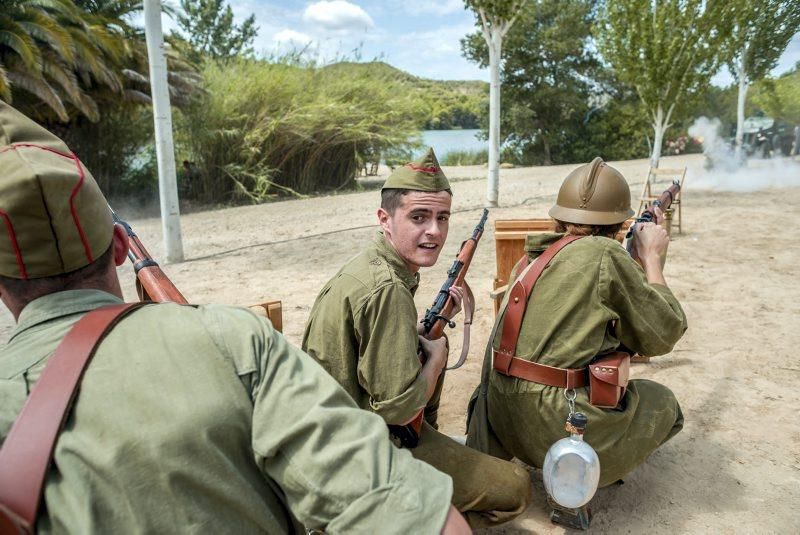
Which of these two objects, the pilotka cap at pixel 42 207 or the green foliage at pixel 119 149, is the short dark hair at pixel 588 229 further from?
the green foliage at pixel 119 149

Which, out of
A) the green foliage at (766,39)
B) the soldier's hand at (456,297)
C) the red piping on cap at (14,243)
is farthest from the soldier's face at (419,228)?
the green foliage at (766,39)

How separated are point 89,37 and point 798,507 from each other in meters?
15.0

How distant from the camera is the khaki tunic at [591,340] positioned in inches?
97.7

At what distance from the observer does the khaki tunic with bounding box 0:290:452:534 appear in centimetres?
99

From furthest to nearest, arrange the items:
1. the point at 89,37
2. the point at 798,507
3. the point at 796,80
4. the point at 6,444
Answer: the point at 796,80 → the point at 89,37 → the point at 798,507 → the point at 6,444

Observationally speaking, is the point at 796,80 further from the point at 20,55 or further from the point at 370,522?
the point at 370,522

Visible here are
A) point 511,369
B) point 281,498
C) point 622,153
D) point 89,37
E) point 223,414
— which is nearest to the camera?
point 223,414

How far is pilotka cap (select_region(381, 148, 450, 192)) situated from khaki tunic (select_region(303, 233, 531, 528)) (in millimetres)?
287

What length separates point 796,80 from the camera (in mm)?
36812

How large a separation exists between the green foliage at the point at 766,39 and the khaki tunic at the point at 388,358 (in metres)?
20.2

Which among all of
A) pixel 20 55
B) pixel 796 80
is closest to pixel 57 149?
pixel 20 55

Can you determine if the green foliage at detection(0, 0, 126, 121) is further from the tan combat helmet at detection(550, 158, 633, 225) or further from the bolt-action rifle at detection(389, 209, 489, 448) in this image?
the tan combat helmet at detection(550, 158, 633, 225)

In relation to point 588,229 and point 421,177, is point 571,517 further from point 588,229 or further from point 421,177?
point 421,177

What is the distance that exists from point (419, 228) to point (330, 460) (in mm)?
1610
